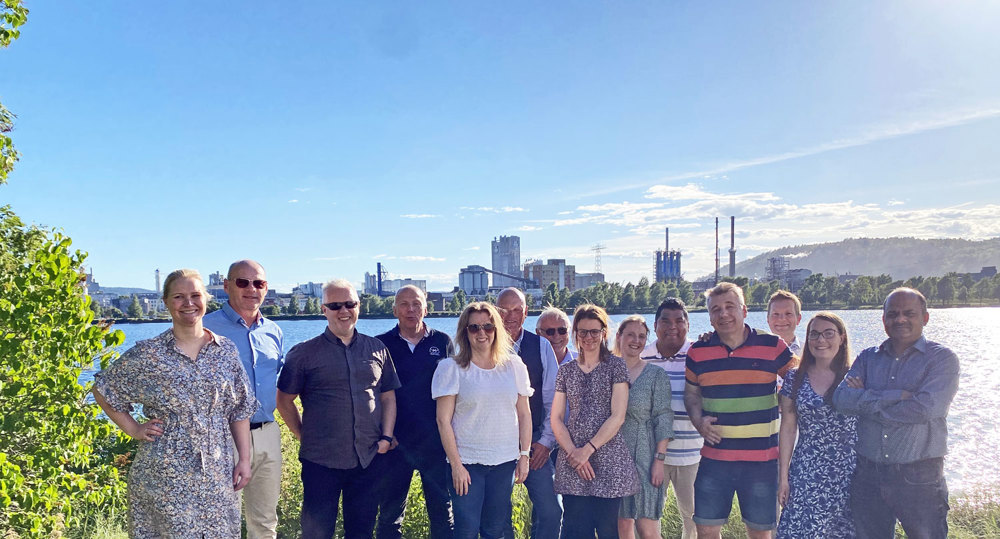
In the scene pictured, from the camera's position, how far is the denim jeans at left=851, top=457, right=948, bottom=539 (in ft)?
11.2

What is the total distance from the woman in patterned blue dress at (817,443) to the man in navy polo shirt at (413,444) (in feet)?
7.72

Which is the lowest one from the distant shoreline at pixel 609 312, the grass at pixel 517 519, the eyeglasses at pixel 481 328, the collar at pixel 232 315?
the distant shoreline at pixel 609 312

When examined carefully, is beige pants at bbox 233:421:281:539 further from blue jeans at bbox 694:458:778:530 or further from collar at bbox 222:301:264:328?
blue jeans at bbox 694:458:778:530

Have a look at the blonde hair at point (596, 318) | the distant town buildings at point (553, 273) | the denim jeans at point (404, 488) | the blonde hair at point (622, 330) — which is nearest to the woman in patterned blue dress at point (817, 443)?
the blonde hair at point (622, 330)

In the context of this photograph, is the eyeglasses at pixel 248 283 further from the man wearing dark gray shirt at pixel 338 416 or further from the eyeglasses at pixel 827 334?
the eyeglasses at pixel 827 334

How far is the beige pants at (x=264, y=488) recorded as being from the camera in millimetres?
4020

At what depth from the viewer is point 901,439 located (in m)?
3.50

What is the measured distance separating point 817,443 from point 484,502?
2.23 metres

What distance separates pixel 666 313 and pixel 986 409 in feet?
65.8

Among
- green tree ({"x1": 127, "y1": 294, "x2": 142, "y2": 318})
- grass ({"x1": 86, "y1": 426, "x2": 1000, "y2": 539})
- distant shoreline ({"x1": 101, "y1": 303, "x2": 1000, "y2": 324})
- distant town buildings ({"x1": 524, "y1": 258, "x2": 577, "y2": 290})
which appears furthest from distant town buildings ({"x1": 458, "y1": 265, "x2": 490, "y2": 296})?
grass ({"x1": 86, "y1": 426, "x2": 1000, "y2": 539})

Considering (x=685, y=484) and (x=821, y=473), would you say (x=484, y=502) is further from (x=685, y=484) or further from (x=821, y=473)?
(x=821, y=473)

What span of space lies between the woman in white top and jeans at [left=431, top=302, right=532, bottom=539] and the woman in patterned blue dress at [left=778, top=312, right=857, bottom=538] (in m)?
1.81

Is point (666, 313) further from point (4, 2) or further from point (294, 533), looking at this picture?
point (4, 2)

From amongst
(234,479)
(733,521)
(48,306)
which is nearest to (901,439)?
(733,521)
